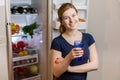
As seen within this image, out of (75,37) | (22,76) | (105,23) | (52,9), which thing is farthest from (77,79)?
(22,76)

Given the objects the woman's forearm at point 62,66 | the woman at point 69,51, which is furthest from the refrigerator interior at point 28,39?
the woman's forearm at point 62,66

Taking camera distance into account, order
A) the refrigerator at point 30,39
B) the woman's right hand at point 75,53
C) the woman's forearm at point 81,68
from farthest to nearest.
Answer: the refrigerator at point 30,39 < the woman's forearm at point 81,68 < the woman's right hand at point 75,53

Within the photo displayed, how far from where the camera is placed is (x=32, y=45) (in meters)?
2.90

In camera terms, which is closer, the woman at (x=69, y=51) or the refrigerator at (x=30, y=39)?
the woman at (x=69, y=51)

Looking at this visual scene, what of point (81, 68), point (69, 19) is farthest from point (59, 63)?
point (69, 19)

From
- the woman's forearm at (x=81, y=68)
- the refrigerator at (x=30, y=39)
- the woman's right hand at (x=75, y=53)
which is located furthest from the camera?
the refrigerator at (x=30, y=39)

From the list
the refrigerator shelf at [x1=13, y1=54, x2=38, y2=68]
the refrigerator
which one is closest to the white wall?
the refrigerator

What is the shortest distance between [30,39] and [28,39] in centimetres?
3

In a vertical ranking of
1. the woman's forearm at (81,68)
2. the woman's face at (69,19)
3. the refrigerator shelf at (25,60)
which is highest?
the woman's face at (69,19)

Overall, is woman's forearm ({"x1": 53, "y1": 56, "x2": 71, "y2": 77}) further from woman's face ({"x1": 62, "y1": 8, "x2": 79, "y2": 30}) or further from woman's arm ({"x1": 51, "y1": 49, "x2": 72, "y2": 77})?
woman's face ({"x1": 62, "y1": 8, "x2": 79, "y2": 30})

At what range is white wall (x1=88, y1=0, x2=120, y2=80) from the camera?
2.50m

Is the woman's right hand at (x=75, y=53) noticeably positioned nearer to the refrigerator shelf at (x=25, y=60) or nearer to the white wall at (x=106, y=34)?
the white wall at (x=106, y=34)

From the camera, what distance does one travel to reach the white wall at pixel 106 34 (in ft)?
8.19

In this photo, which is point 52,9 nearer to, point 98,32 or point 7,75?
point 98,32
